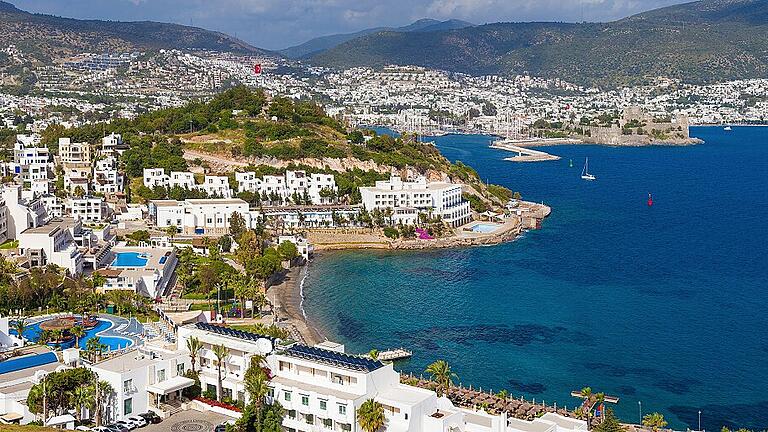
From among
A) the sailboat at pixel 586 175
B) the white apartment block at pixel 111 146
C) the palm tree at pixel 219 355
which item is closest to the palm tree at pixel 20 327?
the palm tree at pixel 219 355

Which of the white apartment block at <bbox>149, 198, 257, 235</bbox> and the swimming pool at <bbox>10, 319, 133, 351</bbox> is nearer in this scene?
the swimming pool at <bbox>10, 319, 133, 351</bbox>

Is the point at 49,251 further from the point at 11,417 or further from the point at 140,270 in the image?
the point at 11,417

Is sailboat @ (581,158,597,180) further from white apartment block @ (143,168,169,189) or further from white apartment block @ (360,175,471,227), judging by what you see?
white apartment block @ (143,168,169,189)

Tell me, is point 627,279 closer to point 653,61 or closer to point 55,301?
point 55,301

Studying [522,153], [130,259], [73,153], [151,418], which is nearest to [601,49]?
[522,153]

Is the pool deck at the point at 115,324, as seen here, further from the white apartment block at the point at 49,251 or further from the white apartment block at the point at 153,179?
the white apartment block at the point at 153,179

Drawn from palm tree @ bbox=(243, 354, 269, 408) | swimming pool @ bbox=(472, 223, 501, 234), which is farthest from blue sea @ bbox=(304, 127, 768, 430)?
palm tree @ bbox=(243, 354, 269, 408)

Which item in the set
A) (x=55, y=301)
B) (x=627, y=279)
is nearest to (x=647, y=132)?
(x=627, y=279)
